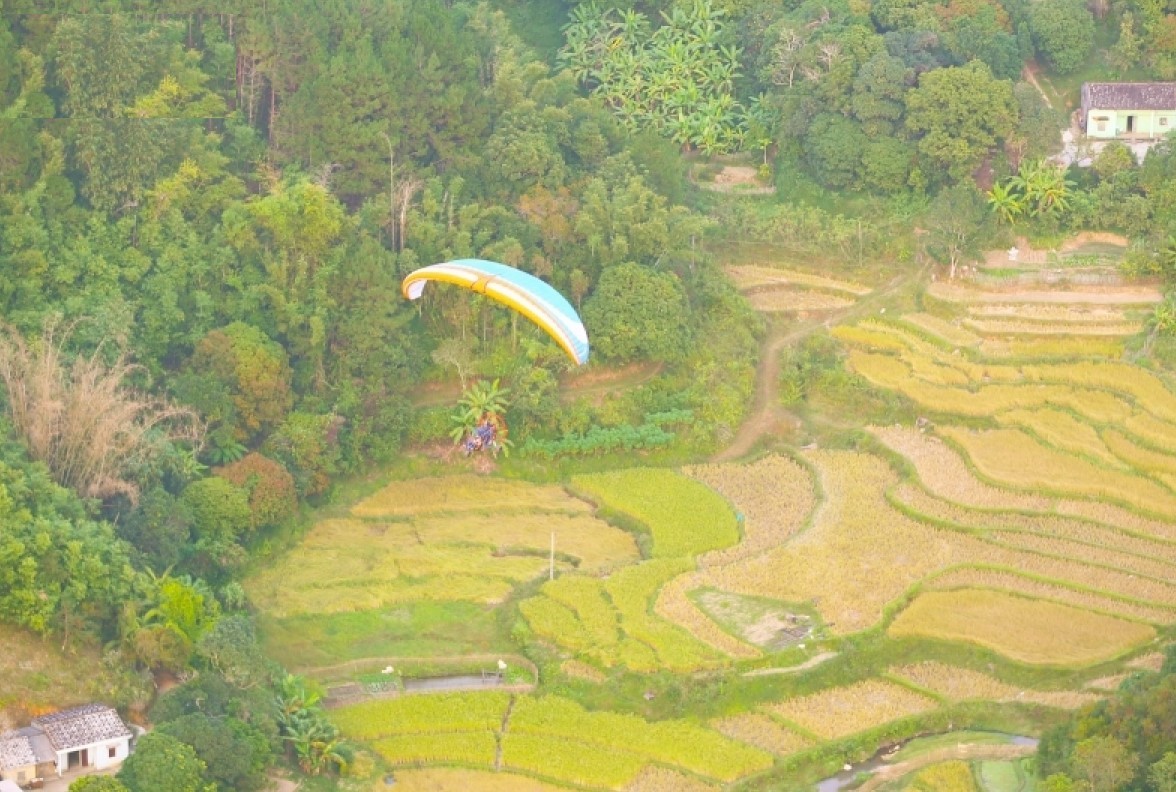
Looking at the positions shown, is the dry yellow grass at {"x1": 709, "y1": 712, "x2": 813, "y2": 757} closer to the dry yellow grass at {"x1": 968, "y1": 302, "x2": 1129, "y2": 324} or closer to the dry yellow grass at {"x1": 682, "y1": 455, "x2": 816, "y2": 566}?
the dry yellow grass at {"x1": 682, "y1": 455, "x2": 816, "y2": 566}

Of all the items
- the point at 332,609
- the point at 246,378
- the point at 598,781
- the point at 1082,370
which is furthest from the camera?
the point at 1082,370

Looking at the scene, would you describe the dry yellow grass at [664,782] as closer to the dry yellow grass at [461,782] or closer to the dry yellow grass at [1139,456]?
the dry yellow grass at [461,782]

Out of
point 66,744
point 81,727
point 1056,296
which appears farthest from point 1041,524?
point 66,744

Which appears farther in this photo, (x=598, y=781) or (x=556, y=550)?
(x=556, y=550)

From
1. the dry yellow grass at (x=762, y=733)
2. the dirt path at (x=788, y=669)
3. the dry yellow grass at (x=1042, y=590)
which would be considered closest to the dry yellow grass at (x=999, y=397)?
the dry yellow grass at (x=1042, y=590)

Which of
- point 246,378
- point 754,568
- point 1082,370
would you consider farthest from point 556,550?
point 1082,370

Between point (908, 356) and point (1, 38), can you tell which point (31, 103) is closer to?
point (1, 38)

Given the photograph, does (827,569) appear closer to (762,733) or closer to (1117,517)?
(762,733)
